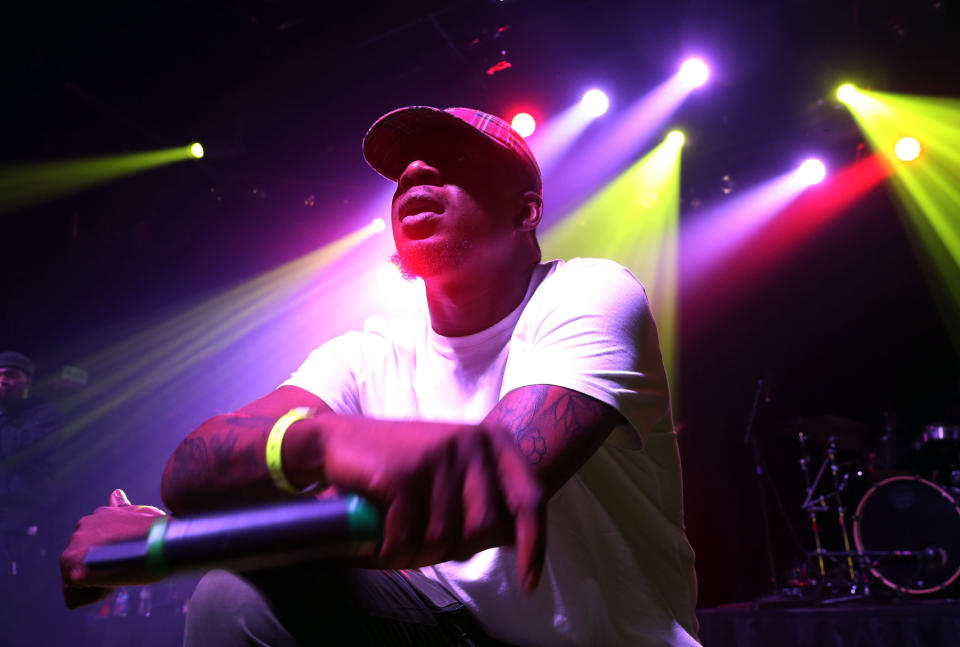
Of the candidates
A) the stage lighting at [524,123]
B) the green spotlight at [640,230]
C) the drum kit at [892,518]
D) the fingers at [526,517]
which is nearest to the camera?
the fingers at [526,517]

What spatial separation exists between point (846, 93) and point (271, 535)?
7099 millimetres

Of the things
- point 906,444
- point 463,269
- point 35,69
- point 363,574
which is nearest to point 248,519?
point 363,574

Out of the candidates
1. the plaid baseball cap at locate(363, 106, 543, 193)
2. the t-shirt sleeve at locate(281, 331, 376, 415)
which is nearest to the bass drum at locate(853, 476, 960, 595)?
the plaid baseball cap at locate(363, 106, 543, 193)

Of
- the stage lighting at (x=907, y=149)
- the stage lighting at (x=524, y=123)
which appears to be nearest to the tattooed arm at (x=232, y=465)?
the stage lighting at (x=524, y=123)

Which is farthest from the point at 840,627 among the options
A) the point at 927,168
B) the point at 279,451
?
the point at 927,168

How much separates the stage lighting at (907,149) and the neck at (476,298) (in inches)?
264

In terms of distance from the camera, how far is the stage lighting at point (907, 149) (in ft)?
21.9

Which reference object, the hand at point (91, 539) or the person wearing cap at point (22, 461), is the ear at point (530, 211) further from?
the person wearing cap at point (22, 461)

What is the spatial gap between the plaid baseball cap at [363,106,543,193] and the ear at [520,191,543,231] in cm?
6

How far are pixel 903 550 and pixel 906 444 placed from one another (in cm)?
112

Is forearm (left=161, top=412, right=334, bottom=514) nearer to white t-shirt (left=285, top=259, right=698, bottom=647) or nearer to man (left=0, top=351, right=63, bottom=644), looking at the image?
white t-shirt (left=285, top=259, right=698, bottom=647)

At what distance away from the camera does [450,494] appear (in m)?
0.76

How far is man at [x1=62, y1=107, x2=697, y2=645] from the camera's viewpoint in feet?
2.54

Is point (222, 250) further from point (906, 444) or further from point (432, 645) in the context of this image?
point (906, 444)
